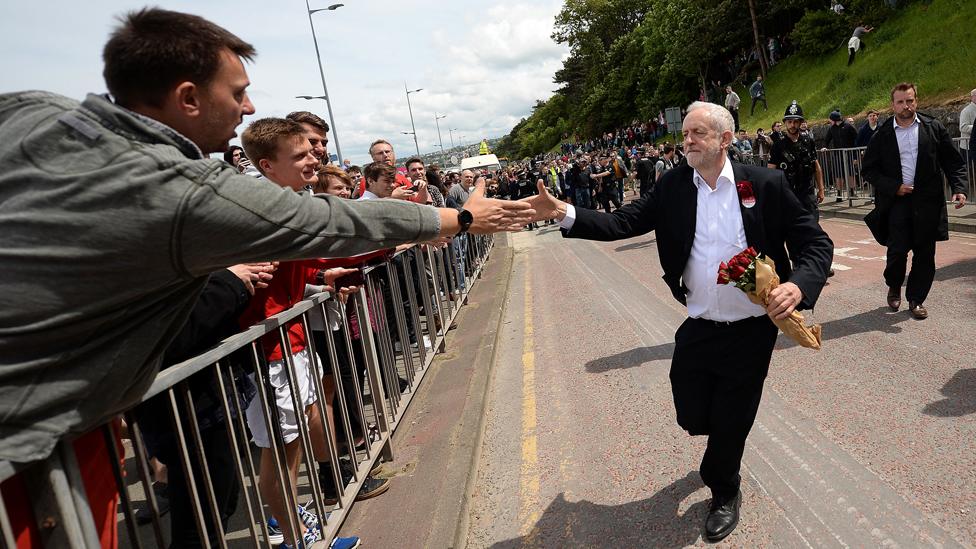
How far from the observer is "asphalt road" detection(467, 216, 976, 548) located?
3205mm

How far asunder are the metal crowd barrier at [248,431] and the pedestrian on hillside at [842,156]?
1198 cm

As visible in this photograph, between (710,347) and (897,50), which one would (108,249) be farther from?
(897,50)

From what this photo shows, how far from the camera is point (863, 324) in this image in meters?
6.15

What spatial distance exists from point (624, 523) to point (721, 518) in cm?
49

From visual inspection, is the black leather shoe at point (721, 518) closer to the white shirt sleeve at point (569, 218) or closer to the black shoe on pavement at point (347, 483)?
the white shirt sleeve at point (569, 218)

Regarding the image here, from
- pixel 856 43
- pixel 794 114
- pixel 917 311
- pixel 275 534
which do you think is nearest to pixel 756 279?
pixel 275 534

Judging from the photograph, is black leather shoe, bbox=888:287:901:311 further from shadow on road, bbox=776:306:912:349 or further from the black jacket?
the black jacket

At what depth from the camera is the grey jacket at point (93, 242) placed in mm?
1435

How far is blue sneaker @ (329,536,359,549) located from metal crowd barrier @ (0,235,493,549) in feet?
0.28

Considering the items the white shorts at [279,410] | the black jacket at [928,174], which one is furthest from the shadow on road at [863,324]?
the white shorts at [279,410]

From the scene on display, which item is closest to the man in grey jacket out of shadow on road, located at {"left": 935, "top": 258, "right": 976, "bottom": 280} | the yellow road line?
the yellow road line

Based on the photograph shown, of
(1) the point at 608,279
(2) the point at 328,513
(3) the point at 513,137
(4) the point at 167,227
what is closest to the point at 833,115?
(1) the point at 608,279

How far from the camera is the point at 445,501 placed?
11.9 ft

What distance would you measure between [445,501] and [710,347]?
168 centimetres
